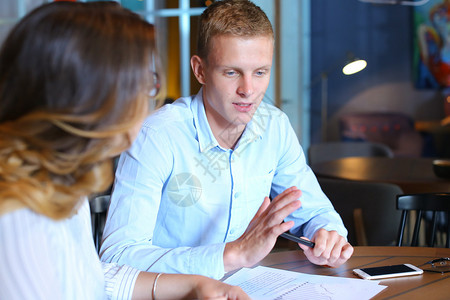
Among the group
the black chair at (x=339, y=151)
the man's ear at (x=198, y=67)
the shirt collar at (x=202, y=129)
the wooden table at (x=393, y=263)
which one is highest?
the man's ear at (x=198, y=67)

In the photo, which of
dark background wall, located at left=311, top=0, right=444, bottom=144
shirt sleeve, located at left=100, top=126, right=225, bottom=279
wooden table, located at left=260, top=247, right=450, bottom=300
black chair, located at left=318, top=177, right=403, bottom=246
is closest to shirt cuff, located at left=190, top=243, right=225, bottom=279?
shirt sleeve, located at left=100, top=126, right=225, bottom=279

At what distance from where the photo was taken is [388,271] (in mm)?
1299

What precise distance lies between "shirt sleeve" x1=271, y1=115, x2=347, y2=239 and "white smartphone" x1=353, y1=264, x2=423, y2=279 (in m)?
0.28

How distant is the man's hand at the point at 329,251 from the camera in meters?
1.34

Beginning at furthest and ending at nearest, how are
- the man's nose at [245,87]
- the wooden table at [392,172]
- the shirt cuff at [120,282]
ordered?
the wooden table at [392,172]
the man's nose at [245,87]
the shirt cuff at [120,282]

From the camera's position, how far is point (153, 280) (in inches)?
44.5

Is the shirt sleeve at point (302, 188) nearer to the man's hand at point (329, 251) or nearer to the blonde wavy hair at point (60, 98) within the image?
the man's hand at point (329, 251)

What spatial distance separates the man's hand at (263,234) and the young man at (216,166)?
6 cm

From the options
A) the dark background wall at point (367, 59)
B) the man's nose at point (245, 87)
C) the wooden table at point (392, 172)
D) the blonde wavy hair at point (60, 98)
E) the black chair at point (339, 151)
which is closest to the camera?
the blonde wavy hair at point (60, 98)

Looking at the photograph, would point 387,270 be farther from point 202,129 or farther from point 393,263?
point 202,129

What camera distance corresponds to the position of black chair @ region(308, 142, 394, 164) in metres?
4.17

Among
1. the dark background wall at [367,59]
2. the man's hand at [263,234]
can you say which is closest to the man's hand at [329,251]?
the man's hand at [263,234]

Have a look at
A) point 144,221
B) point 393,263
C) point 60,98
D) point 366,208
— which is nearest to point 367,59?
point 366,208

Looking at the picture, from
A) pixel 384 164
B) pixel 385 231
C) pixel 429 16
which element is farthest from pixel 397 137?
pixel 385 231
